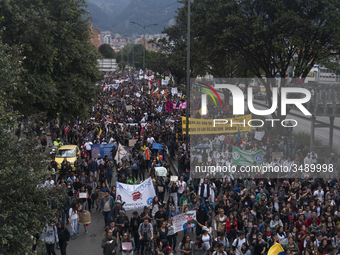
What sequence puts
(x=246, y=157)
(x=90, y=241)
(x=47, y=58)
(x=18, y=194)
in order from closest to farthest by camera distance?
(x=18, y=194)
(x=90, y=241)
(x=246, y=157)
(x=47, y=58)

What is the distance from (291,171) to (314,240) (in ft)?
19.8

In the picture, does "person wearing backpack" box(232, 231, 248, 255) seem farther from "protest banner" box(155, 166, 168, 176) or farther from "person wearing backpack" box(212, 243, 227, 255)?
"protest banner" box(155, 166, 168, 176)

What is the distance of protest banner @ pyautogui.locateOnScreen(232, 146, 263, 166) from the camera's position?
637 inches

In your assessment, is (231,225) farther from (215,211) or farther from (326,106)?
(326,106)

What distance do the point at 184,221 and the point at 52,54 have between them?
1283 cm

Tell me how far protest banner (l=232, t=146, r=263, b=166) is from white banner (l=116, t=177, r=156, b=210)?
511 centimetres

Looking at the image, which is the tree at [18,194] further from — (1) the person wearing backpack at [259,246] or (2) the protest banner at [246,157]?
(2) the protest banner at [246,157]

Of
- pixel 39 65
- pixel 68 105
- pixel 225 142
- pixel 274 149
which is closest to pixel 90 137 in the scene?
pixel 68 105

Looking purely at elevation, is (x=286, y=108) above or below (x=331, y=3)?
below

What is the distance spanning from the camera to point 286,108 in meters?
24.0

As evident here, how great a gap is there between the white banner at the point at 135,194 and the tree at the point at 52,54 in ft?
25.8

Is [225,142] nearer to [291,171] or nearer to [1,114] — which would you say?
[291,171]

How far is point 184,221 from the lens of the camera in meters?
10.7

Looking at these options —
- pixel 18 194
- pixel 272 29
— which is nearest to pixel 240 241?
pixel 18 194
